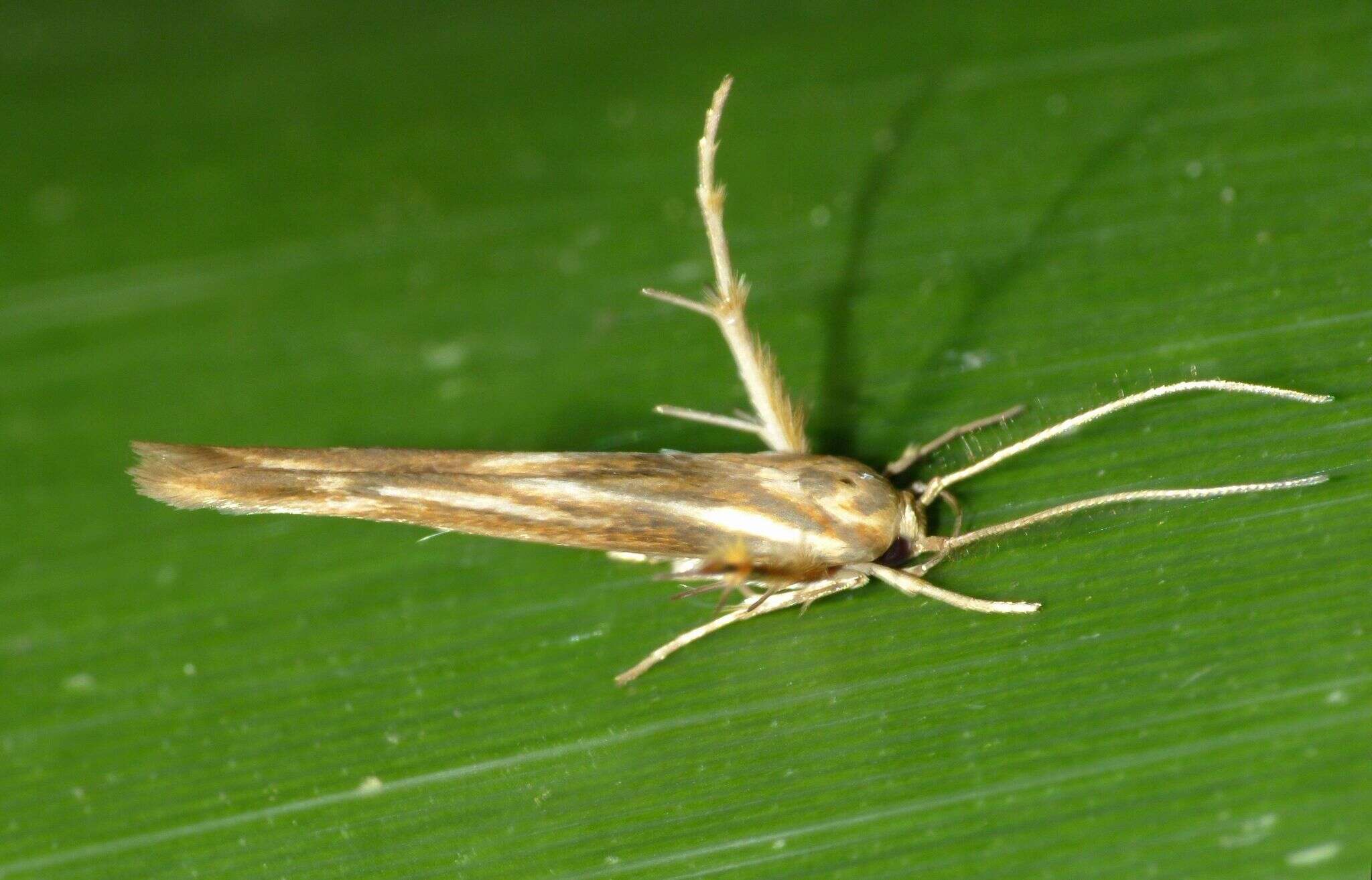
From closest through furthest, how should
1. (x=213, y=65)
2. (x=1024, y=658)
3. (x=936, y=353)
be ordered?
(x=1024, y=658) < (x=936, y=353) < (x=213, y=65)

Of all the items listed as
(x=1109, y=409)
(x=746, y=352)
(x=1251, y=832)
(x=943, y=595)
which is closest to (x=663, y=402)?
(x=746, y=352)

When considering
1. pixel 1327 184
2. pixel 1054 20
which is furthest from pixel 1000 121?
pixel 1327 184

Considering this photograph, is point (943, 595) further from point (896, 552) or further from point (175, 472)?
point (175, 472)

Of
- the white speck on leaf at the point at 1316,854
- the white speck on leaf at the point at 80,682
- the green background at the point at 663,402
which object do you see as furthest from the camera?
the white speck on leaf at the point at 80,682

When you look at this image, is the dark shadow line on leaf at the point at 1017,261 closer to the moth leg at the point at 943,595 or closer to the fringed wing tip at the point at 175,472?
the moth leg at the point at 943,595

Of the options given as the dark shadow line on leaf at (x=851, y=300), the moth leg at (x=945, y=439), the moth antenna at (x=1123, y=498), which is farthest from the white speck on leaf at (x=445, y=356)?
the moth antenna at (x=1123, y=498)

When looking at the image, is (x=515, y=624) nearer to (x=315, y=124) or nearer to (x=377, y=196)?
(x=377, y=196)

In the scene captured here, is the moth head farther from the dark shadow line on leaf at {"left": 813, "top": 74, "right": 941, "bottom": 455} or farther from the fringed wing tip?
the fringed wing tip
